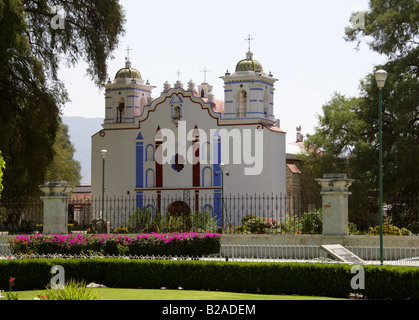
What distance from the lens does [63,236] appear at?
2264cm

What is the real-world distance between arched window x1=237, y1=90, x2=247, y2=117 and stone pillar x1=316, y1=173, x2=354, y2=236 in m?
23.8

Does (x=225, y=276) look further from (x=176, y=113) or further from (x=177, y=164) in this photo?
(x=176, y=113)

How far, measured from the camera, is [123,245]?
72.9 ft

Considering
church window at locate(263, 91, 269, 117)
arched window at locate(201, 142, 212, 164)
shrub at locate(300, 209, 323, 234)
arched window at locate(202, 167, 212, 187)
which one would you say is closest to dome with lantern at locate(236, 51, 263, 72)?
church window at locate(263, 91, 269, 117)

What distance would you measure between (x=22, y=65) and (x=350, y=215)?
58.7 ft

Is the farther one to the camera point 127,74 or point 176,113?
point 127,74

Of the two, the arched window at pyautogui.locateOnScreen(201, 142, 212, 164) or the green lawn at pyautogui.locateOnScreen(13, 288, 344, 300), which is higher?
the arched window at pyautogui.locateOnScreen(201, 142, 212, 164)

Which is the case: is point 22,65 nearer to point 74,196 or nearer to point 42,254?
point 42,254

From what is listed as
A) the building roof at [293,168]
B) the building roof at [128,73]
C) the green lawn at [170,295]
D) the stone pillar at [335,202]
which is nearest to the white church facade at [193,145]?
the building roof at [128,73]

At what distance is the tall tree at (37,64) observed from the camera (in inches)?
1235

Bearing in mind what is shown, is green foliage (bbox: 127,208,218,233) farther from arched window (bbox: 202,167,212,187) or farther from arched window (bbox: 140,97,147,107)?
arched window (bbox: 140,97,147,107)

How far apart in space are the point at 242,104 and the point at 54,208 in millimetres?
23328

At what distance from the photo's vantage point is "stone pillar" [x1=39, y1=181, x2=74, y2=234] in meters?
25.5

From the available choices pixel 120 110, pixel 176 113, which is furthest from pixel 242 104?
pixel 120 110
